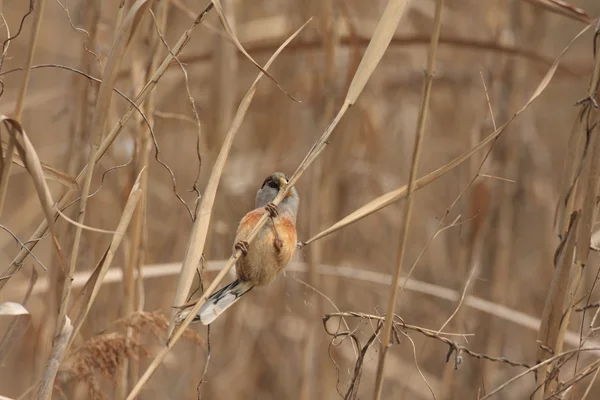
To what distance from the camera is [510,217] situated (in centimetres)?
248

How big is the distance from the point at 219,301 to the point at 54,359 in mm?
272

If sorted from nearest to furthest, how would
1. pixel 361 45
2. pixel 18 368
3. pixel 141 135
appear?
pixel 141 135, pixel 361 45, pixel 18 368

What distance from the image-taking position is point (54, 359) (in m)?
0.96

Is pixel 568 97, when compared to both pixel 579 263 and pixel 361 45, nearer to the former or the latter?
pixel 361 45

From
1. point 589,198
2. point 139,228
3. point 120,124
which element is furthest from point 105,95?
point 589,198

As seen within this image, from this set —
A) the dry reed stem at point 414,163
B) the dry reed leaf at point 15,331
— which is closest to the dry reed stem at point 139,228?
the dry reed leaf at point 15,331

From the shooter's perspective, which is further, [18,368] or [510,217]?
[18,368]

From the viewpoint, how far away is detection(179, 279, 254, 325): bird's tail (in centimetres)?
106

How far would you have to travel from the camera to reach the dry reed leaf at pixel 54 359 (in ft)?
3.14

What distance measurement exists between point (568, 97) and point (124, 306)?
2631 mm

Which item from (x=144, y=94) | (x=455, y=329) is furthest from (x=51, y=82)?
(x=144, y=94)

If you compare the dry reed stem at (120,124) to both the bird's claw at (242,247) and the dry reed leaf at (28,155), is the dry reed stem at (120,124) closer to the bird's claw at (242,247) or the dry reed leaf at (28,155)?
the dry reed leaf at (28,155)

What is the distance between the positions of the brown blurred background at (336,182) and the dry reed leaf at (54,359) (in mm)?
995

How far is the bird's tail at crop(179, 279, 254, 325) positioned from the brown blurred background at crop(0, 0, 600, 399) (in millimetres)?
706
